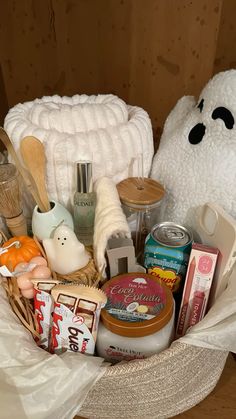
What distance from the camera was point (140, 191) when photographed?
649 millimetres

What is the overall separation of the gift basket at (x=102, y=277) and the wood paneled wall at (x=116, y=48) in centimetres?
54

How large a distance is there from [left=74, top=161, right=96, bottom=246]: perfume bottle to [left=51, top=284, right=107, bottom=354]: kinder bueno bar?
15cm

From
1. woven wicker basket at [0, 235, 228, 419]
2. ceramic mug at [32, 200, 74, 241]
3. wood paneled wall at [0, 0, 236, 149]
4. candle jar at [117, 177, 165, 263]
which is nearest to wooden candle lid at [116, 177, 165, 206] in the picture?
candle jar at [117, 177, 165, 263]

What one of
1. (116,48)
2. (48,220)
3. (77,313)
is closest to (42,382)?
(77,313)

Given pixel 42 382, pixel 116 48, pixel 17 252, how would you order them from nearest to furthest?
1. pixel 42 382
2. pixel 17 252
3. pixel 116 48

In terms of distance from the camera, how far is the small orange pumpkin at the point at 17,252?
59 cm

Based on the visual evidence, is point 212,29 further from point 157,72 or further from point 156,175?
point 156,175

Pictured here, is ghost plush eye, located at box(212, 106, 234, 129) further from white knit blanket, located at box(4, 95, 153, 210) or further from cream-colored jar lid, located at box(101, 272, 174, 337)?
cream-colored jar lid, located at box(101, 272, 174, 337)

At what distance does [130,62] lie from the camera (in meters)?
1.21

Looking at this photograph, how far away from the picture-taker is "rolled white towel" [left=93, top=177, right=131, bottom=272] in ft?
1.92

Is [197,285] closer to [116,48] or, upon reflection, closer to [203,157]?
[203,157]

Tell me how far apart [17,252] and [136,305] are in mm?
197

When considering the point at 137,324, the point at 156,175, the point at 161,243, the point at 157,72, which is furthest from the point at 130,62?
the point at 137,324

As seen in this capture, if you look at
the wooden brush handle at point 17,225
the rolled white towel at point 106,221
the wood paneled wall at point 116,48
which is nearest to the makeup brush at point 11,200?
the wooden brush handle at point 17,225
